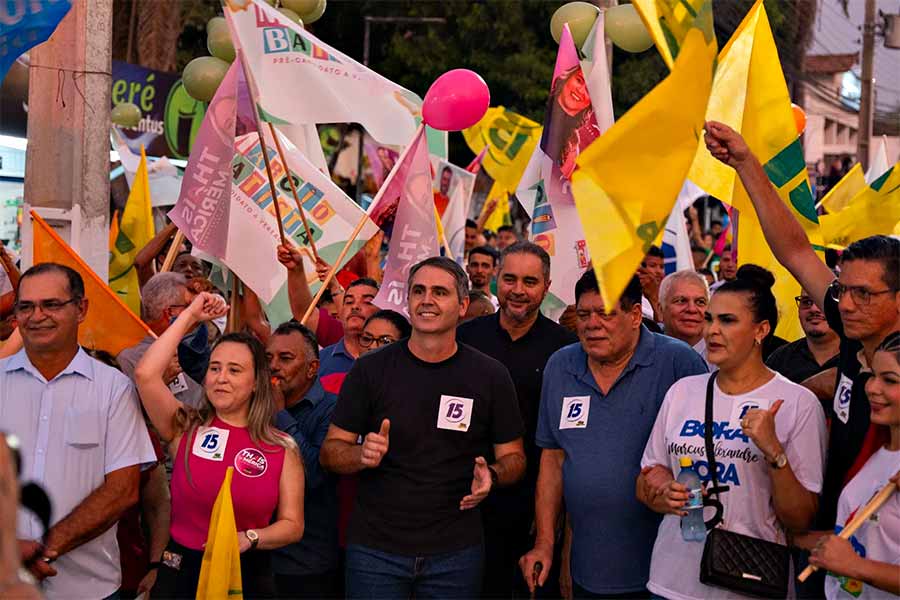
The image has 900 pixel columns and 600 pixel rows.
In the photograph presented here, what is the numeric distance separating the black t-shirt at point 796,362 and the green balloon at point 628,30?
11.7 ft

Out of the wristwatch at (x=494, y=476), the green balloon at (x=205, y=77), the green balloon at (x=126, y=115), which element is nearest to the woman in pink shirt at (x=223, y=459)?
the wristwatch at (x=494, y=476)

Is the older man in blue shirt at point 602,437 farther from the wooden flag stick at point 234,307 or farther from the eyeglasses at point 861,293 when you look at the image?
the wooden flag stick at point 234,307

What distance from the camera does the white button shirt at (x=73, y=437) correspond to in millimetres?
4598

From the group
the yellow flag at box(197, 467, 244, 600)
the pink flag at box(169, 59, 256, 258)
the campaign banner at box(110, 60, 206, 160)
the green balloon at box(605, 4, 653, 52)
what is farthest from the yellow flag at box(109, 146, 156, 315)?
the campaign banner at box(110, 60, 206, 160)

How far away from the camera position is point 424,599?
5031mm

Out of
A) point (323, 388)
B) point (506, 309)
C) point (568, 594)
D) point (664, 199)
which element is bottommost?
point (568, 594)

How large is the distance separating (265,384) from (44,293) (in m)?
0.89

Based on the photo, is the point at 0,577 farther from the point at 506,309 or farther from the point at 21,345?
the point at 506,309

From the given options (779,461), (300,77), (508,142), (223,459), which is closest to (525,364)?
(223,459)

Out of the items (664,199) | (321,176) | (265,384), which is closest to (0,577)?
(664,199)

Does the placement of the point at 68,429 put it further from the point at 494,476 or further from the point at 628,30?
the point at 628,30

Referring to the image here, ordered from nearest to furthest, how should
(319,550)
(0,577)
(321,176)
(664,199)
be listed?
(0,577)
(664,199)
(319,550)
(321,176)

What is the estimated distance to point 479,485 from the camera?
4926 mm

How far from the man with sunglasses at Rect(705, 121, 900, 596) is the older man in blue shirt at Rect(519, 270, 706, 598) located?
0.68m
